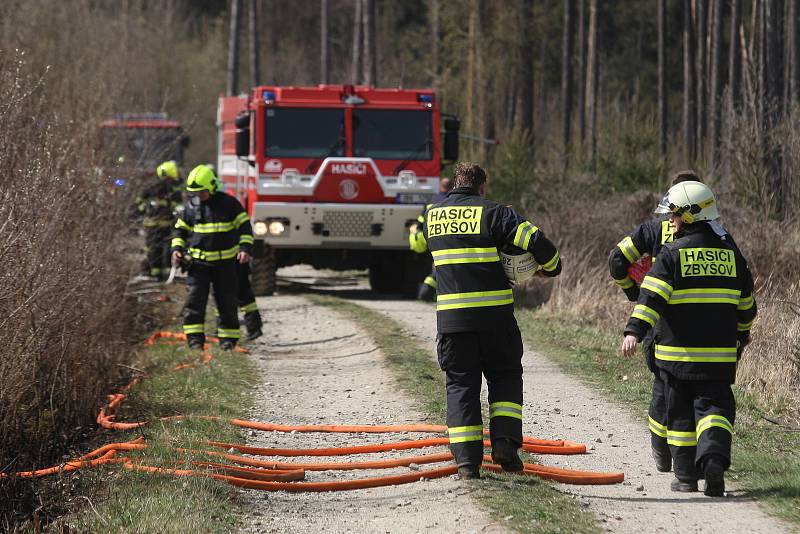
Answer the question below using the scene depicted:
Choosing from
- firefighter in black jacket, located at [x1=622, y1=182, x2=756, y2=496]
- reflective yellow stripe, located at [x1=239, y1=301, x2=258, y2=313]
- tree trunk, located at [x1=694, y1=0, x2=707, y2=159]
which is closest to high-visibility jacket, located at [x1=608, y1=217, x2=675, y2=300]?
firefighter in black jacket, located at [x1=622, y1=182, x2=756, y2=496]

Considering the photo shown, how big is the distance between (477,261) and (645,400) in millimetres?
3354

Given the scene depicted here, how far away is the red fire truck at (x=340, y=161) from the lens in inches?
646

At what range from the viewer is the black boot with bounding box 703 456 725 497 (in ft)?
20.3

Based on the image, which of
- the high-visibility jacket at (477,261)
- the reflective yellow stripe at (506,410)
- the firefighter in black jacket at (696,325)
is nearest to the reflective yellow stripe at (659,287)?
the firefighter in black jacket at (696,325)

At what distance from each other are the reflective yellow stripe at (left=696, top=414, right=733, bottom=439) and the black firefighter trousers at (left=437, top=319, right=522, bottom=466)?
38.1 inches

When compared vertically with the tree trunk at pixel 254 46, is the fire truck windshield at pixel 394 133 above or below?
below

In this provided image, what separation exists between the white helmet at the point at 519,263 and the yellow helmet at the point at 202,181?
585 cm

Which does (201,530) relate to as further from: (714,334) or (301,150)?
(301,150)

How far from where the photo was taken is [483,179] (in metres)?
6.84

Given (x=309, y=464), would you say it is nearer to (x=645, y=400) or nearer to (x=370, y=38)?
(x=645, y=400)

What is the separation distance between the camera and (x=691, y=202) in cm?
635

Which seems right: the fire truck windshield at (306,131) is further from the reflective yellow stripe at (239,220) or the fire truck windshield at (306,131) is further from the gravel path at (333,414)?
the reflective yellow stripe at (239,220)

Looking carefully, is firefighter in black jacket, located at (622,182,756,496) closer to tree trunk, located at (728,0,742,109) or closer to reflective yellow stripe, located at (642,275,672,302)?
reflective yellow stripe, located at (642,275,672,302)

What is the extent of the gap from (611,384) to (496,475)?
3.71 m
